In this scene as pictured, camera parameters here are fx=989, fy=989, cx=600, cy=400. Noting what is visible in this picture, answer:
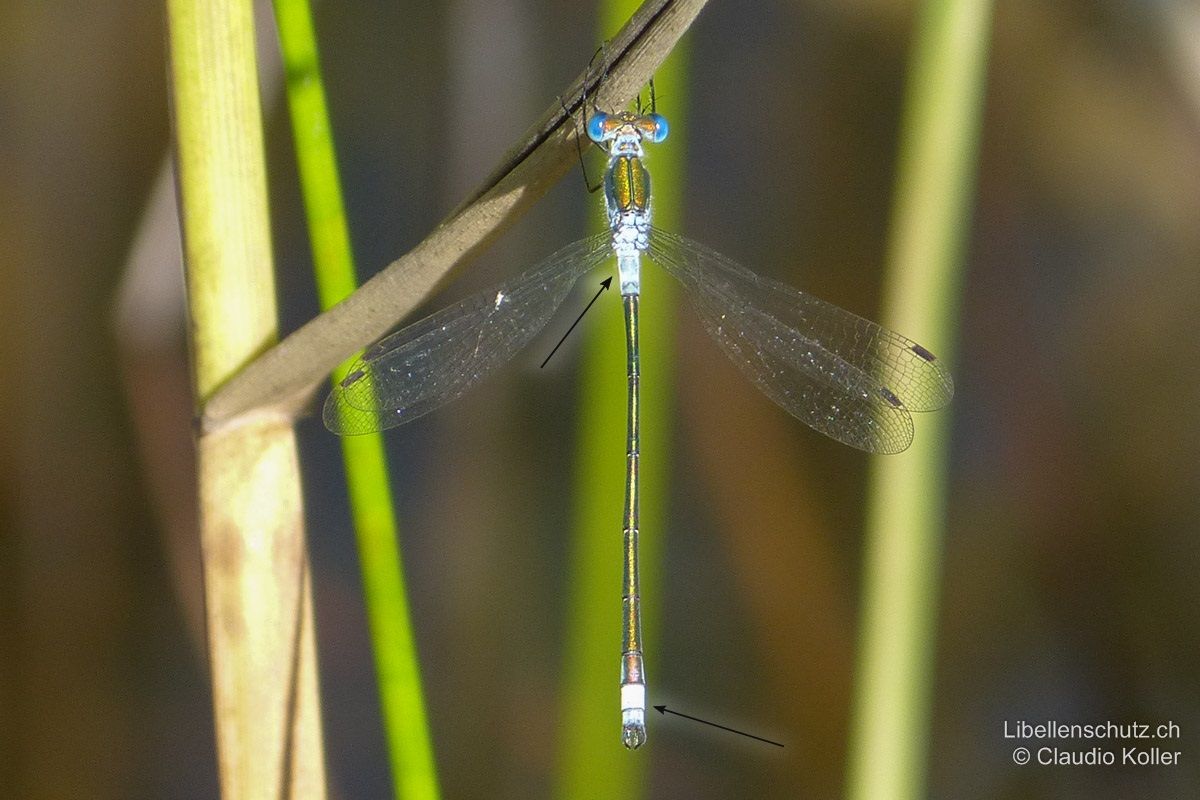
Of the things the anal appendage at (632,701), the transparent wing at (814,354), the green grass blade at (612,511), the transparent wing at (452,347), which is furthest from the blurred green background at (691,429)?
the anal appendage at (632,701)

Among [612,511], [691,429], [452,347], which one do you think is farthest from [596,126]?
[691,429]

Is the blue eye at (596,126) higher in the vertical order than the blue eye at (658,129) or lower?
lower

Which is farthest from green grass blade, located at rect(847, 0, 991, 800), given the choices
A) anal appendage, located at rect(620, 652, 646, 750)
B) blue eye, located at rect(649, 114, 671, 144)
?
blue eye, located at rect(649, 114, 671, 144)

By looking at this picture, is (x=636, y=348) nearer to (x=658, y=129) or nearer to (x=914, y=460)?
(x=658, y=129)

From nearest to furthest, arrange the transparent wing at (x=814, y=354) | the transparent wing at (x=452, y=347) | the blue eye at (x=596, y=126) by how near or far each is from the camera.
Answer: the blue eye at (x=596, y=126)
the transparent wing at (x=452, y=347)
the transparent wing at (x=814, y=354)

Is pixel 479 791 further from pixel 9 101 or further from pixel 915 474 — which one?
pixel 9 101

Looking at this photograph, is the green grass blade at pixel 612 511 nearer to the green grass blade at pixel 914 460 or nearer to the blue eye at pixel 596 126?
the green grass blade at pixel 914 460
